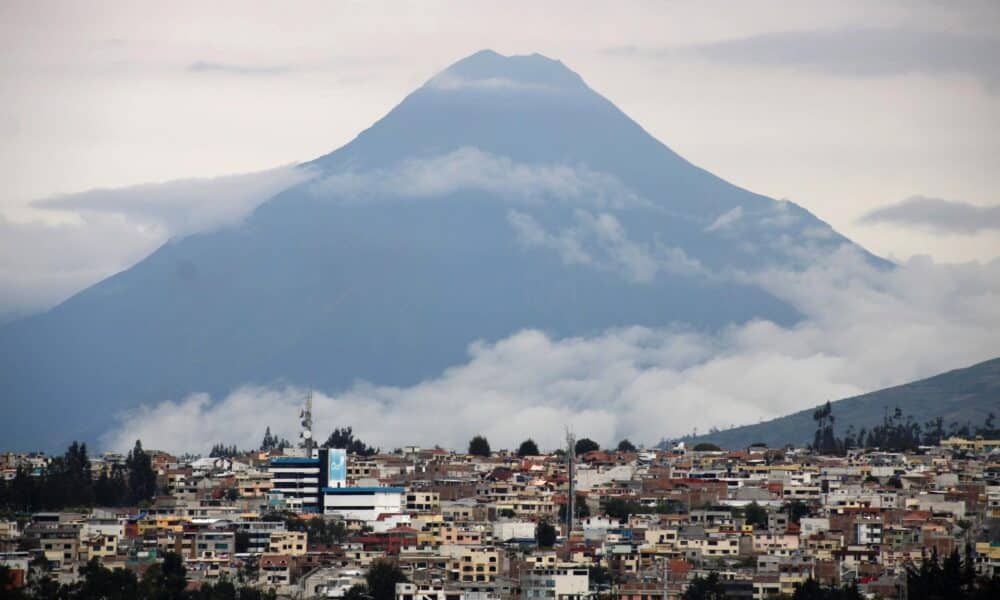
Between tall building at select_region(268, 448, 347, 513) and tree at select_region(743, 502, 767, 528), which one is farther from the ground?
tall building at select_region(268, 448, 347, 513)

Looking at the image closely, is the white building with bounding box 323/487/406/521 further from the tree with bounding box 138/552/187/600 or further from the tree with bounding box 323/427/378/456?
the tree with bounding box 323/427/378/456

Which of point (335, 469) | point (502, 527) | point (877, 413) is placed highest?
point (877, 413)

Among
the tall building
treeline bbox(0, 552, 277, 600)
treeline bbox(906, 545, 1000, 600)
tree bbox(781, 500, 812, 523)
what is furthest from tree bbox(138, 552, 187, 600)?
tree bbox(781, 500, 812, 523)

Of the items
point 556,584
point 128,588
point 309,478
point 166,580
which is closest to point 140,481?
point 309,478

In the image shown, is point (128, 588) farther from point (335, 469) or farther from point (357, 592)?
point (335, 469)

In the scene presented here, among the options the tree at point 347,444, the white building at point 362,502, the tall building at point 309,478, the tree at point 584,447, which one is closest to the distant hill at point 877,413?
the tree at point 584,447

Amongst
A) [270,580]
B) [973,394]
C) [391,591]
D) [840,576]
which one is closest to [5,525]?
[270,580]
